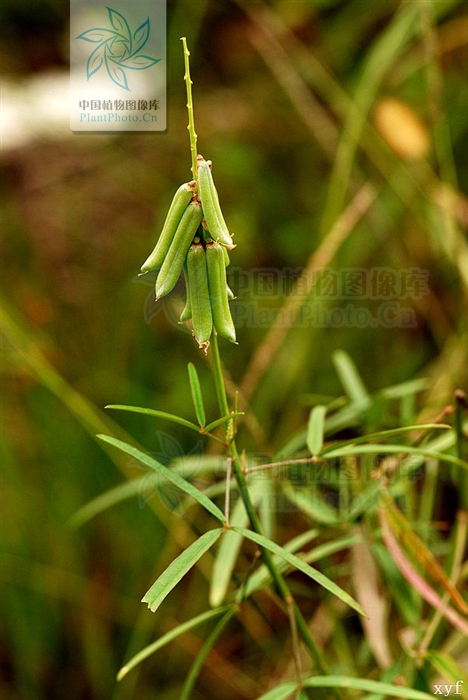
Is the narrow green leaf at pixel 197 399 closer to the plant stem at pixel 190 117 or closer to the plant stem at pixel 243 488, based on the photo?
the plant stem at pixel 243 488

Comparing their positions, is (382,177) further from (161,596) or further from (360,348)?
(161,596)

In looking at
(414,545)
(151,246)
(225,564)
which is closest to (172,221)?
(225,564)

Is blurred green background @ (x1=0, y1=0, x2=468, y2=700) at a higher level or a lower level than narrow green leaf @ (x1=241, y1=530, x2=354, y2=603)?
higher

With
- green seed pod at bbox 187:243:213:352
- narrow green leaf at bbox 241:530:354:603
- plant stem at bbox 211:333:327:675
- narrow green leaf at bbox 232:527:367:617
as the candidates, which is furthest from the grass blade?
green seed pod at bbox 187:243:213:352

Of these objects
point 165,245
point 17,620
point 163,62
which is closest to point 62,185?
point 163,62

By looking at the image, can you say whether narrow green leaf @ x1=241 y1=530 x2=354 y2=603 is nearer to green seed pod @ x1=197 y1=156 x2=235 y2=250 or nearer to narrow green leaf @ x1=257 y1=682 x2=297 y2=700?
narrow green leaf @ x1=257 y1=682 x2=297 y2=700

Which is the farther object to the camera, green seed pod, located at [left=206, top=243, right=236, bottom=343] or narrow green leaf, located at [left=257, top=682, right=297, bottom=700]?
narrow green leaf, located at [left=257, top=682, right=297, bottom=700]
